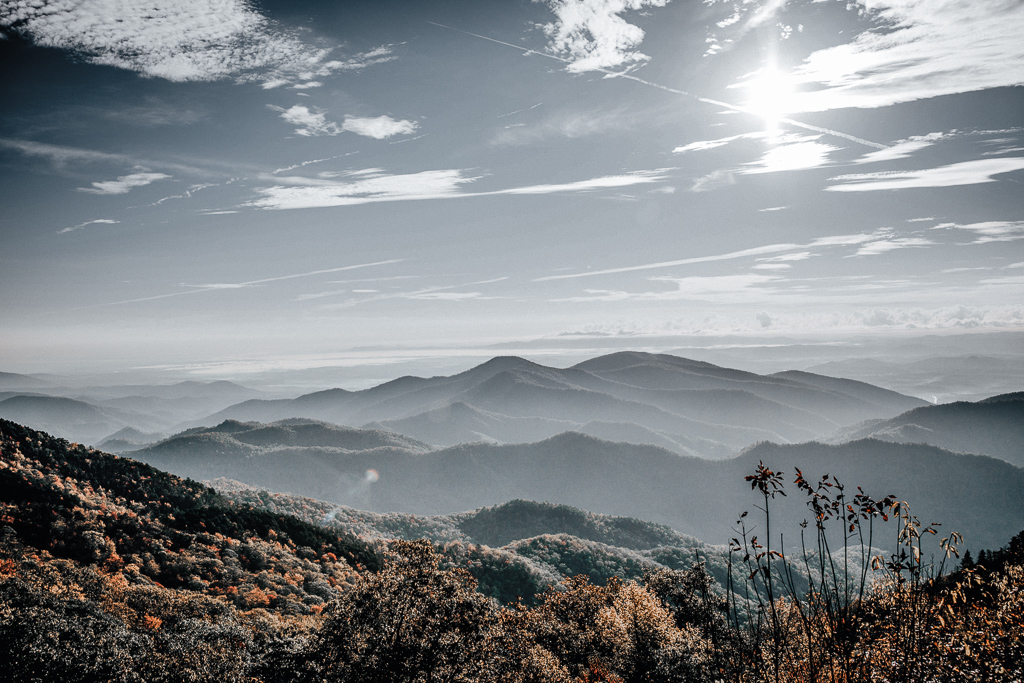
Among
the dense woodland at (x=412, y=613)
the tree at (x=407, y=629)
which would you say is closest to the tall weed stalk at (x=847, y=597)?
the dense woodland at (x=412, y=613)

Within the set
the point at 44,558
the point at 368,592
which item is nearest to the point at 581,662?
the point at 368,592

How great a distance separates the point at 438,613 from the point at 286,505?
190564 millimetres

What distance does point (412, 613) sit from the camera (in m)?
33.3

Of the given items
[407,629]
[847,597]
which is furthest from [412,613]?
[847,597]

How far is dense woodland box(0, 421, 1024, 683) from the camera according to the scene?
19891 millimetres

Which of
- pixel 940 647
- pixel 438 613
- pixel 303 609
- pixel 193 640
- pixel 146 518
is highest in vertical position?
pixel 940 647

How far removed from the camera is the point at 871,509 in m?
13.7

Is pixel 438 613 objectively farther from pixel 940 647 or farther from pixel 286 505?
pixel 286 505

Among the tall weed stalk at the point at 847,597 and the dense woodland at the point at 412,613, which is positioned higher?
the tall weed stalk at the point at 847,597

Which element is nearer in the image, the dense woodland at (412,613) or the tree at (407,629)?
the dense woodland at (412,613)

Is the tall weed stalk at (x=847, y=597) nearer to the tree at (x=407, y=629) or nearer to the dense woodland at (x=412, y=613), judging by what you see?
the dense woodland at (x=412, y=613)

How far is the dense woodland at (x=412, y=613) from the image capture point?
19891 mm

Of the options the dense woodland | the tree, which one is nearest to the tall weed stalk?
the dense woodland

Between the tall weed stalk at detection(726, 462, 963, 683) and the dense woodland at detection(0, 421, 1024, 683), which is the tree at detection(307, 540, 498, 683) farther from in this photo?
the tall weed stalk at detection(726, 462, 963, 683)
